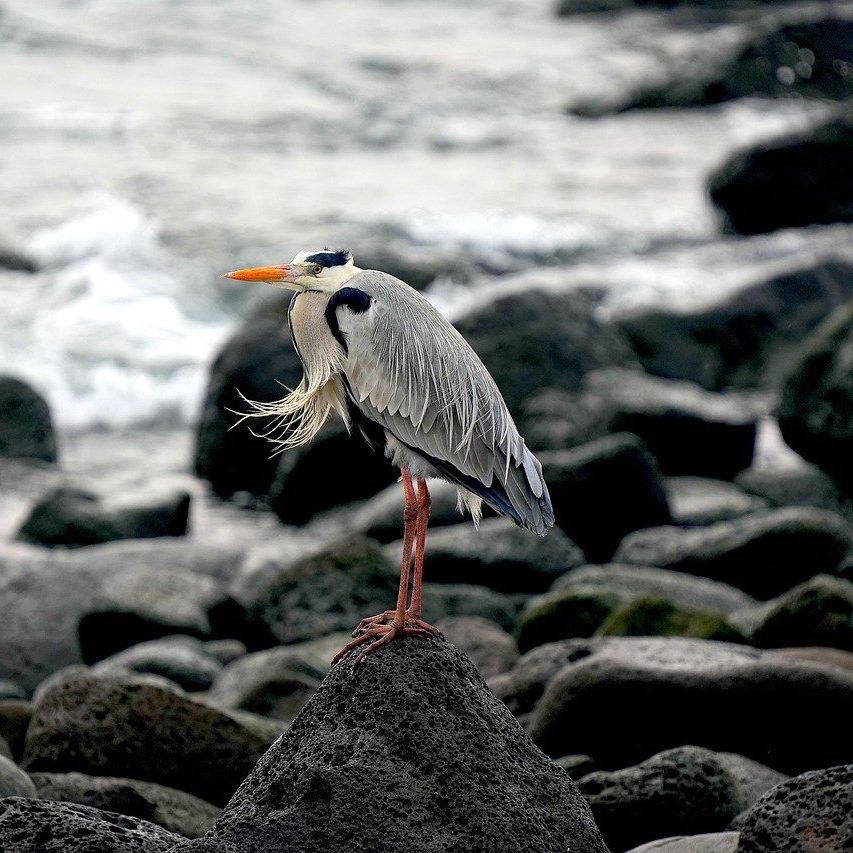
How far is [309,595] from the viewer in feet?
29.6

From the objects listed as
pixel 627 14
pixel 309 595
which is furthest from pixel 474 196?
pixel 627 14

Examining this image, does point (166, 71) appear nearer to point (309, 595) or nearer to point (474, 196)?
point (474, 196)

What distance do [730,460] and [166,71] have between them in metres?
18.9

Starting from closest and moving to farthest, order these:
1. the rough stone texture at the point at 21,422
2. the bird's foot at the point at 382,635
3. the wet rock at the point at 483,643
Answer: the bird's foot at the point at 382,635
the wet rock at the point at 483,643
the rough stone texture at the point at 21,422

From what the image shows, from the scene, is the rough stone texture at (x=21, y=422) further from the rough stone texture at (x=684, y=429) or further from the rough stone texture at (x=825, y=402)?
the rough stone texture at (x=825, y=402)

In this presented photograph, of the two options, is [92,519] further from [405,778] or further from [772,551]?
[405,778]

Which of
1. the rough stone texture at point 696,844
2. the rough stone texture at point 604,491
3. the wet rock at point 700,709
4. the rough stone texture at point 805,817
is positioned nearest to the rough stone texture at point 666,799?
the rough stone texture at point 696,844

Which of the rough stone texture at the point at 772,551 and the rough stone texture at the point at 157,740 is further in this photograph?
the rough stone texture at the point at 772,551

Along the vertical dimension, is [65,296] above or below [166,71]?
below

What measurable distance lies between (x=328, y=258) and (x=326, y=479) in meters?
7.35

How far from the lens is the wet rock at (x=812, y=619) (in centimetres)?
746

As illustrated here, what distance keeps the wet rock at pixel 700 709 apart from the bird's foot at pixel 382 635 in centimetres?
168

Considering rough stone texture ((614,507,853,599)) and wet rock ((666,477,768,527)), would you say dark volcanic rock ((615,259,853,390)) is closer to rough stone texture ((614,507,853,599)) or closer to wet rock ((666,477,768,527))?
wet rock ((666,477,768,527))

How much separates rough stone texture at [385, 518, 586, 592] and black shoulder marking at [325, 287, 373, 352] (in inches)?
192
